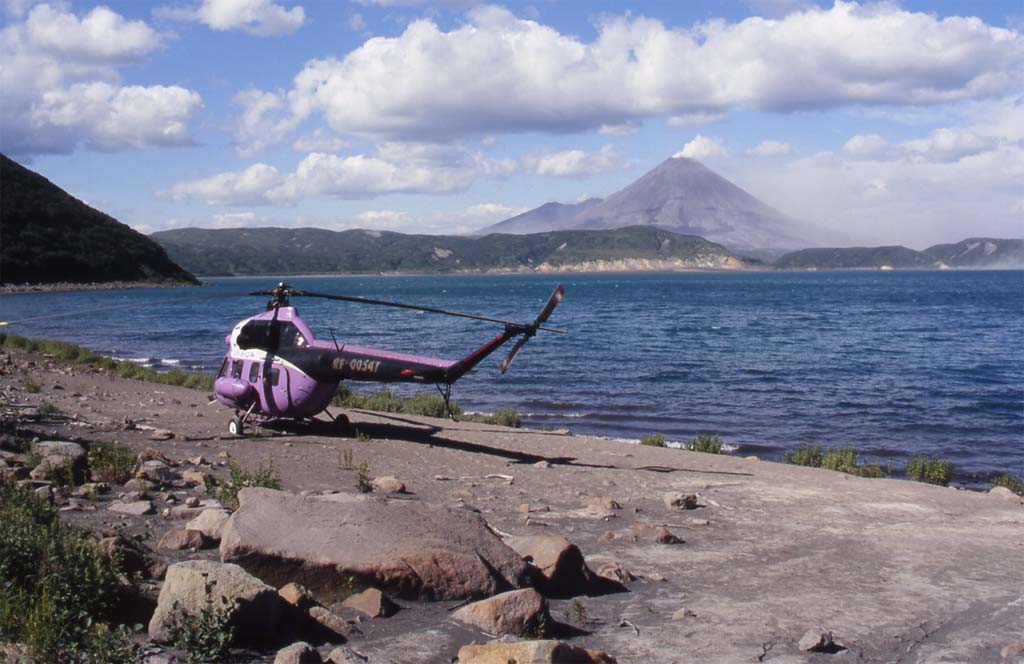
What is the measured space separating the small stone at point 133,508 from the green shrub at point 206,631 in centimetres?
356

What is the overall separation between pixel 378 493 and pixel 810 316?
6519 centimetres

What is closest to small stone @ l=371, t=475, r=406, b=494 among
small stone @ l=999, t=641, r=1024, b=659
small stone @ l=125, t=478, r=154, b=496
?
small stone @ l=125, t=478, r=154, b=496

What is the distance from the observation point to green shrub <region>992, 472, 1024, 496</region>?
16.2m

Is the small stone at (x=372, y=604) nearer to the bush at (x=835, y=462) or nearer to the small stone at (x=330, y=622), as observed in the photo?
the small stone at (x=330, y=622)

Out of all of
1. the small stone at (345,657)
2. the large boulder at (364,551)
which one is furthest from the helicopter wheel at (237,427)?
the small stone at (345,657)

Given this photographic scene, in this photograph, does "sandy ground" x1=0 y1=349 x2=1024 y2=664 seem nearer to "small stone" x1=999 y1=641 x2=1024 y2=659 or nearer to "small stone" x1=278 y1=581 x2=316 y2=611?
"small stone" x1=999 y1=641 x2=1024 y2=659

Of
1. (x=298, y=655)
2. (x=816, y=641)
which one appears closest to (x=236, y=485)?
(x=298, y=655)

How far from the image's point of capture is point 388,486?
1202 centimetres

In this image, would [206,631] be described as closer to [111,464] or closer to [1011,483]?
[111,464]

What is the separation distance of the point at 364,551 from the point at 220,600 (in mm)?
1483

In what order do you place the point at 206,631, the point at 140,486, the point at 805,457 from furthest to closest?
the point at 805,457
the point at 140,486
the point at 206,631

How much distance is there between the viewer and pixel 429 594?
721 centimetres

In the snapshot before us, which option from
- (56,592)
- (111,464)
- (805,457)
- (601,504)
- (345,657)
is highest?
(56,592)

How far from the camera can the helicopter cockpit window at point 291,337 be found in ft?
53.8
